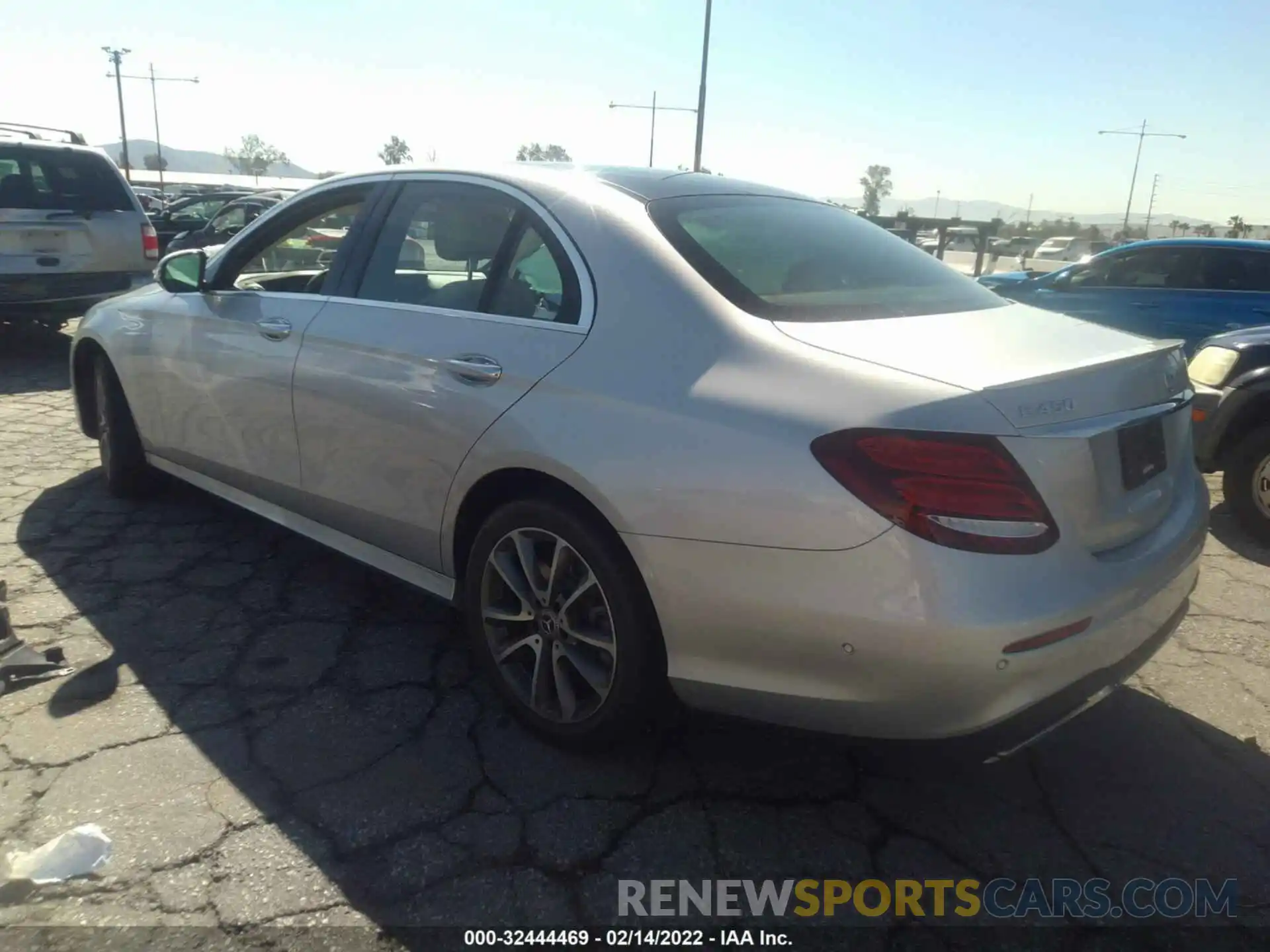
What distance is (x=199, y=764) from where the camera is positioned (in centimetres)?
259

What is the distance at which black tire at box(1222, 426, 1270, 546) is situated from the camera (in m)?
4.52

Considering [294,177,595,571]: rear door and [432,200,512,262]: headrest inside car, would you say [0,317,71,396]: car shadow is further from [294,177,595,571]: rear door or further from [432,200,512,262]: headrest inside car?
[432,200,512,262]: headrest inside car

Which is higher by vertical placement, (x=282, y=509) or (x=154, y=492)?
(x=282, y=509)

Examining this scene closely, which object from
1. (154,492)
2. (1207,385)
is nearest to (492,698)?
(154,492)

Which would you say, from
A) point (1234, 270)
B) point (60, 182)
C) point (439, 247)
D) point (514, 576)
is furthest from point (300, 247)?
point (1234, 270)

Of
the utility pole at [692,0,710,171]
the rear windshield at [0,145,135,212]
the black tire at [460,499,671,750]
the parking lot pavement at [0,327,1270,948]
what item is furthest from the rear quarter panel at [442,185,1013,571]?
the utility pole at [692,0,710,171]

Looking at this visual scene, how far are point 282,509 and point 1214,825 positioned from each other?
3145 mm

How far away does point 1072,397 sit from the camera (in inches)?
82.0

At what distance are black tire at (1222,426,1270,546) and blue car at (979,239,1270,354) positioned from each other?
313 cm

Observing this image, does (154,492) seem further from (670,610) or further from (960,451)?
(960,451)

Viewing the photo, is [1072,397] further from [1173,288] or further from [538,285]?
[1173,288]

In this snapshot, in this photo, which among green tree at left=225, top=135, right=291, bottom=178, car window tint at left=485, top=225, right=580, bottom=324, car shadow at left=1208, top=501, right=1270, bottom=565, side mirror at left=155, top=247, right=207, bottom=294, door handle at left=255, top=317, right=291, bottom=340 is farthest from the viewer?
green tree at left=225, top=135, right=291, bottom=178

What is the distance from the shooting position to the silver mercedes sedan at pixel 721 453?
6.33ft

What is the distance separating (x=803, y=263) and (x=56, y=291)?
7.74 meters
